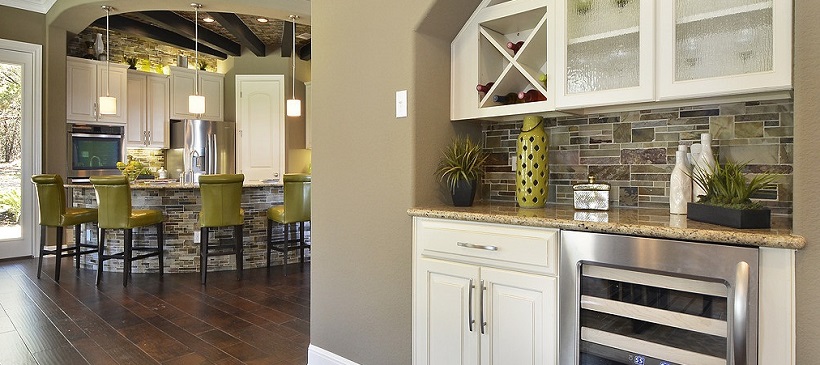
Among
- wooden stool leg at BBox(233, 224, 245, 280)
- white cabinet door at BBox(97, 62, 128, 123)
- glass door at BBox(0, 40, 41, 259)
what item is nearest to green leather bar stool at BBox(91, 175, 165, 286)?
wooden stool leg at BBox(233, 224, 245, 280)

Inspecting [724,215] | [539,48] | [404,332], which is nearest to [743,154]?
[724,215]

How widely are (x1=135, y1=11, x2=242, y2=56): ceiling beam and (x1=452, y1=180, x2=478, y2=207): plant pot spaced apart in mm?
6329

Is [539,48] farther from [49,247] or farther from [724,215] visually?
[49,247]

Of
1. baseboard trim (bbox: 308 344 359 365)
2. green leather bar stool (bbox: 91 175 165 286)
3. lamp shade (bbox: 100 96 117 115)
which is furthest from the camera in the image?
lamp shade (bbox: 100 96 117 115)

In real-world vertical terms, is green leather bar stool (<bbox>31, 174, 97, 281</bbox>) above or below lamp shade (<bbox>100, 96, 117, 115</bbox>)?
below

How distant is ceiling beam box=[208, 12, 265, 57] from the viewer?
687cm

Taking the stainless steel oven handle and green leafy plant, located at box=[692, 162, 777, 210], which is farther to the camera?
the stainless steel oven handle

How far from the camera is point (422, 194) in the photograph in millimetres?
2254

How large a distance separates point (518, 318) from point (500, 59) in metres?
1.26

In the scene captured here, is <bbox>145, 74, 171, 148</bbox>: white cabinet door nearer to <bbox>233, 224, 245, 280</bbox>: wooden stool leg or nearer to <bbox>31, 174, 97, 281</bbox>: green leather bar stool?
<bbox>31, 174, 97, 281</bbox>: green leather bar stool

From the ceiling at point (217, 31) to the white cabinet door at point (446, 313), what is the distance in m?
5.03

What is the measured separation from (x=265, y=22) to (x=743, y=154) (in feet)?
22.6

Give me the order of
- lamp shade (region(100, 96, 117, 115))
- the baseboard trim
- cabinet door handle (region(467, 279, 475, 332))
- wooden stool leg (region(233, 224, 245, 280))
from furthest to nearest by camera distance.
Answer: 1. lamp shade (region(100, 96, 117, 115))
2. wooden stool leg (region(233, 224, 245, 280))
3. the baseboard trim
4. cabinet door handle (region(467, 279, 475, 332))

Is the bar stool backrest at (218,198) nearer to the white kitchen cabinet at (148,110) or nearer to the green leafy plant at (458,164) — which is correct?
the green leafy plant at (458,164)
